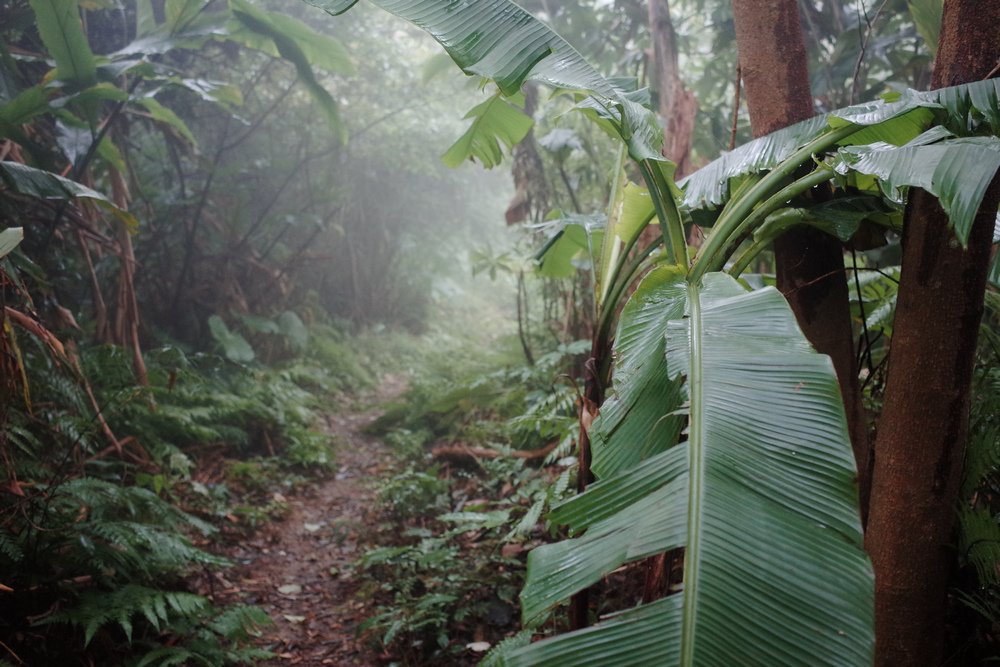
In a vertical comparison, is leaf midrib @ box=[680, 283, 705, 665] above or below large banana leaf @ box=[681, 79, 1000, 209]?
below

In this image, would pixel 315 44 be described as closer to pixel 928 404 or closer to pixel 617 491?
pixel 617 491

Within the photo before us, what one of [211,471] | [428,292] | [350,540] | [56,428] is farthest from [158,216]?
[428,292]

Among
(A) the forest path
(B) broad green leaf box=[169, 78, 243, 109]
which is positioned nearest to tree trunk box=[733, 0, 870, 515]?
(A) the forest path

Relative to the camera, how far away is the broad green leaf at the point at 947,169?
1039mm

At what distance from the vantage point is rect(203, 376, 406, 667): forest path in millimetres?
2626

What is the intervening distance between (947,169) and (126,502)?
3173 mm

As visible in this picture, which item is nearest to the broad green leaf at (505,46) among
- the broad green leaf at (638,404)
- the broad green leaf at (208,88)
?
the broad green leaf at (638,404)

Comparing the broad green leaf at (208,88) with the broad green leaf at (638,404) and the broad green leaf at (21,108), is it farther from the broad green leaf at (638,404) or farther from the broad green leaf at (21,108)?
the broad green leaf at (638,404)

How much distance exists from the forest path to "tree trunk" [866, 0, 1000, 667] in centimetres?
200

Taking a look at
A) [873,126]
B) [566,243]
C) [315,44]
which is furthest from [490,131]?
[315,44]

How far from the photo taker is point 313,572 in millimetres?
3416

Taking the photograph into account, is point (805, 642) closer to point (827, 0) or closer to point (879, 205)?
point (879, 205)

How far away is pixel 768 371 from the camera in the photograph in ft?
3.94

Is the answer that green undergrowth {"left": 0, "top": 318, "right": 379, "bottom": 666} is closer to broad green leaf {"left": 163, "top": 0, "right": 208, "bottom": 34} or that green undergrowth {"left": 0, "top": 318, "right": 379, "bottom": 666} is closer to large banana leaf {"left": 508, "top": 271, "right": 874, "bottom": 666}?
large banana leaf {"left": 508, "top": 271, "right": 874, "bottom": 666}
